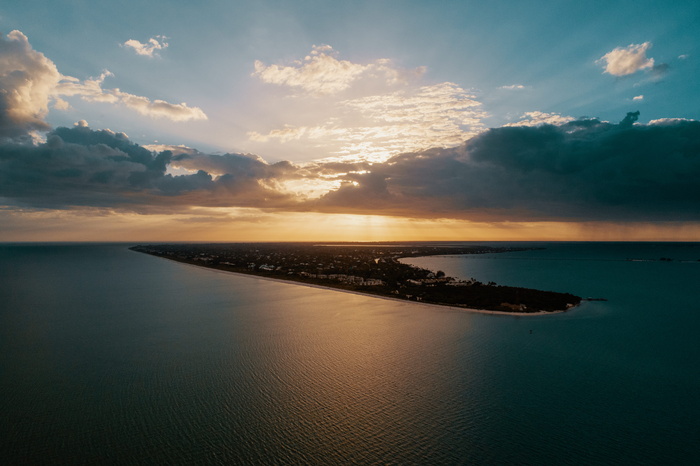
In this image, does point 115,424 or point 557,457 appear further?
point 115,424

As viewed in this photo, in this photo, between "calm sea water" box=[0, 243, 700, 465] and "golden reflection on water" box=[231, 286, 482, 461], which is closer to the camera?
"calm sea water" box=[0, 243, 700, 465]

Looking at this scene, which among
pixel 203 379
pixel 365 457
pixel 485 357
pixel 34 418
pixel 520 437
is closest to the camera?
pixel 365 457

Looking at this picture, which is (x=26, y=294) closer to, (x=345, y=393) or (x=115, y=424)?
(x=115, y=424)

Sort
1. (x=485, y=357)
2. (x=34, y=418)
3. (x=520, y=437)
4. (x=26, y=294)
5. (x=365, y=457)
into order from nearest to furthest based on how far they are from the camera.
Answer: (x=365, y=457) → (x=520, y=437) → (x=34, y=418) → (x=485, y=357) → (x=26, y=294)

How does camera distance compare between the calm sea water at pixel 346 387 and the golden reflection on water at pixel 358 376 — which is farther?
the golden reflection on water at pixel 358 376

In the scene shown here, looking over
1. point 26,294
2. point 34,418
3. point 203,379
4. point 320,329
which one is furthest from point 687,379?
point 26,294

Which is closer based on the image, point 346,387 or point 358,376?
point 346,387
